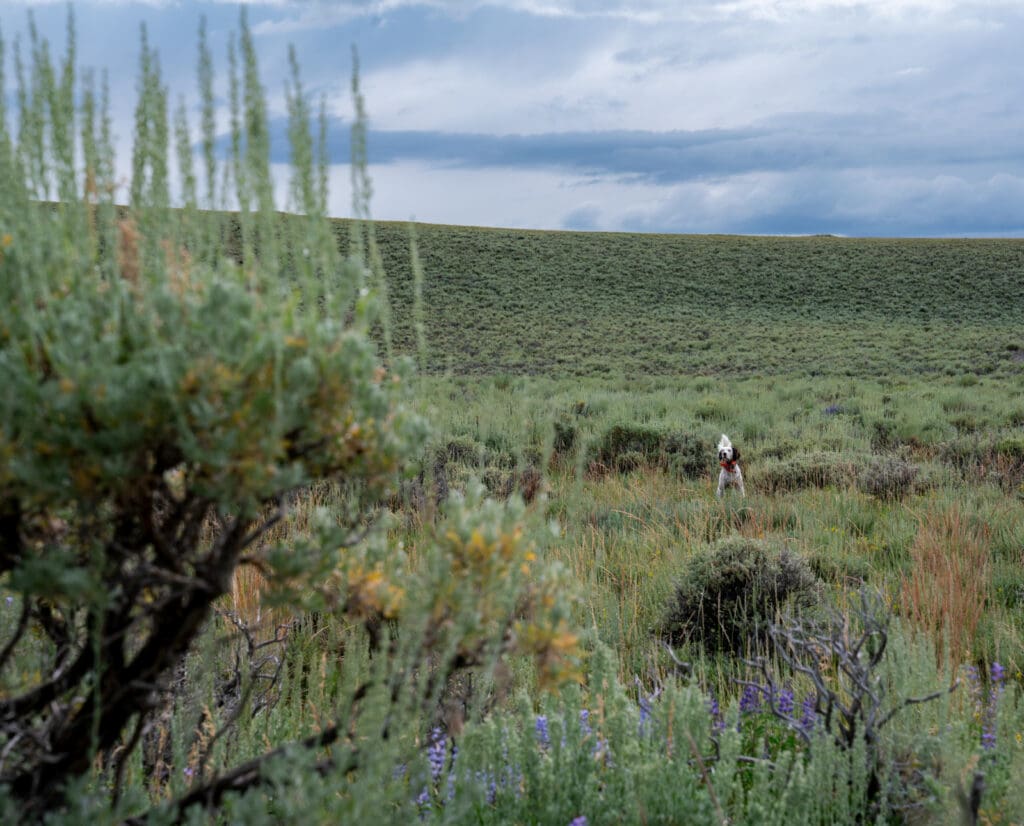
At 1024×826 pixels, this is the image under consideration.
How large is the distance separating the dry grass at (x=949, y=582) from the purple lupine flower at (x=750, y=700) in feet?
2.58

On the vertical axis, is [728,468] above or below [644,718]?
below

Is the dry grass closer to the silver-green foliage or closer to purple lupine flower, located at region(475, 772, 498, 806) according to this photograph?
purple lupine flower, located at region(475, 772, 498, 806)

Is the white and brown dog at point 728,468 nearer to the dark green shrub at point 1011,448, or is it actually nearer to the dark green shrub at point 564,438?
the dark green shrub at point 564,438

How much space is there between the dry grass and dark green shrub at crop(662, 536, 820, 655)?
57cm

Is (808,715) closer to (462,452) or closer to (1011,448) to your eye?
(462,452)

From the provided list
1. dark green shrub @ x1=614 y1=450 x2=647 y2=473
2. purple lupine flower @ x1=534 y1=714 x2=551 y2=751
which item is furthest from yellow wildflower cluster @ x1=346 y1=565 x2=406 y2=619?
dark green shrub @ x1=614 y1=450 x2=647 y2=473

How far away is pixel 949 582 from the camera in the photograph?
4391 mm

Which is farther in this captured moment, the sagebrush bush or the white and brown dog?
Answer: the sagebrush bush

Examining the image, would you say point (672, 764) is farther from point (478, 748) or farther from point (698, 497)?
point (698, 497)

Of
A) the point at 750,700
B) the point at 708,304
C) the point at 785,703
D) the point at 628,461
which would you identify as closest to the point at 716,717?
the point at 750,700

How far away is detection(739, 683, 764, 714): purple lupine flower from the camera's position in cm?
324

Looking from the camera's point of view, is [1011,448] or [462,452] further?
[462,452]

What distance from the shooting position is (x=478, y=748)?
2.12 m

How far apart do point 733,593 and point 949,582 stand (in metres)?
1.16
